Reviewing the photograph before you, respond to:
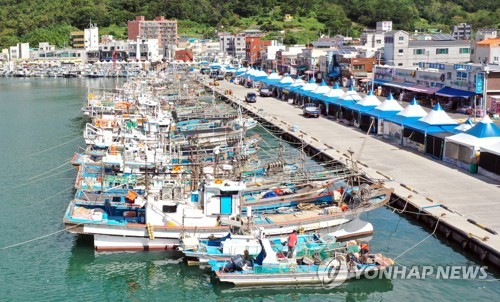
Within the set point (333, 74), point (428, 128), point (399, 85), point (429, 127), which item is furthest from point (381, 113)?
point (333, 74)

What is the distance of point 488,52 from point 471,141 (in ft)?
154

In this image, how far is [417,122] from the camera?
42.6 metres

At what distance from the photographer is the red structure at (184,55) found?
173m

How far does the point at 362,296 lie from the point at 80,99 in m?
79.3

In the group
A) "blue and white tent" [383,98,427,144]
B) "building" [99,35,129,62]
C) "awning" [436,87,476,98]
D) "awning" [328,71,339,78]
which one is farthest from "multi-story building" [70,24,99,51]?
"blue and white tent" [383,98,427,144]

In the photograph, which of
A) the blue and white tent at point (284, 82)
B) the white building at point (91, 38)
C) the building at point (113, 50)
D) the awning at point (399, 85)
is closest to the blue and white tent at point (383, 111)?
the awning at point (399, 85)

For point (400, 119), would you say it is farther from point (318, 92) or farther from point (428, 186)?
point (318, 92)

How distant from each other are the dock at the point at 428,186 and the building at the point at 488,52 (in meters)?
32.6

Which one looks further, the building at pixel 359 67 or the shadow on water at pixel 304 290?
the building at pixel 359 67

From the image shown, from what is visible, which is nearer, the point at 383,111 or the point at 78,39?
the point at 383,111

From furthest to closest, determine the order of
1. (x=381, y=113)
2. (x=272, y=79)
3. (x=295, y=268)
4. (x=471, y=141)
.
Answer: (x=272, y=79), (x=381, y=113), (x=471, y=141), (x=295, y=268)

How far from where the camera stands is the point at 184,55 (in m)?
174

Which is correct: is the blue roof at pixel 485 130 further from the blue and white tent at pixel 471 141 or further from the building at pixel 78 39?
the building at pixel 78 39

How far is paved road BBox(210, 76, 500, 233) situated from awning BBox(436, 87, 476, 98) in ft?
40.5
